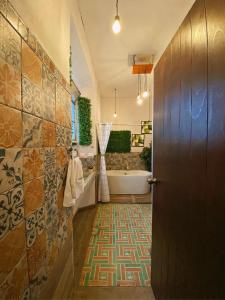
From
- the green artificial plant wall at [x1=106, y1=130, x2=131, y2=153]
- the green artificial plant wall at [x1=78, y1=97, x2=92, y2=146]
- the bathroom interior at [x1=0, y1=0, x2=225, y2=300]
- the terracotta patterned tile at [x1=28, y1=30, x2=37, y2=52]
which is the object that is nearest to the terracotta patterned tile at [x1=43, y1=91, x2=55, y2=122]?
the bathroom interior at [x1=0, y1=0, x2=225, y2=300]

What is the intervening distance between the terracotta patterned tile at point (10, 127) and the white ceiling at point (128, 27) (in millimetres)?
1771

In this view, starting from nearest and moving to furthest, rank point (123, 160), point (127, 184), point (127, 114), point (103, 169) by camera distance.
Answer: point (103, 169) → point (127, 184) → point (123, 160) → point (127, 114)

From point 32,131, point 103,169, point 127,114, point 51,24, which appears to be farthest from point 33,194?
point 127,114

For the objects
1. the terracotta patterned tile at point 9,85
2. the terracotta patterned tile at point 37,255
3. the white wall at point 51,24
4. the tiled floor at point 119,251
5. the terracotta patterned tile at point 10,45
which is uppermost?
the white wall at point 51,24

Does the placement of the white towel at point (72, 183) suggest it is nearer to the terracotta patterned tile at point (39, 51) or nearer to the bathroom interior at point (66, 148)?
the bathroom interior at point (66, 148)

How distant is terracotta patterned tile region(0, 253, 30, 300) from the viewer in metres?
0.54

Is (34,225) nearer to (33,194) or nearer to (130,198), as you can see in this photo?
(33,194)

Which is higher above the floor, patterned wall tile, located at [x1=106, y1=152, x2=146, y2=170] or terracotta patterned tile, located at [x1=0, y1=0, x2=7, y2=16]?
terracotta patterned tile, located at [x1=0, y1=0, x2=7, y2=16]

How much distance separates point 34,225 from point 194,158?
0.86 metres

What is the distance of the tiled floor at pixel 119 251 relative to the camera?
157cm

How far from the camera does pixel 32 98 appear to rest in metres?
0.73

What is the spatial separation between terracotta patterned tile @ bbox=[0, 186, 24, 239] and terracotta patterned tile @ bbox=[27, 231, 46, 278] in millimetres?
196

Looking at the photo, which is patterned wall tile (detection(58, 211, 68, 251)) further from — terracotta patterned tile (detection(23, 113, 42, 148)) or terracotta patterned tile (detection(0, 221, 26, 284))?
terracotta patterned tile (detection(23, 113, 42, 148))

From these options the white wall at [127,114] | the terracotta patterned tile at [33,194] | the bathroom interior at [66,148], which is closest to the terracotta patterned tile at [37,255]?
the bathroom interior at [66,148]
